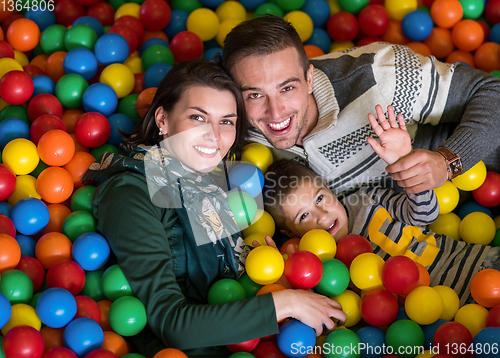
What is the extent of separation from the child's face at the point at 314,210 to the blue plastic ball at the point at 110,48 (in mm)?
1244

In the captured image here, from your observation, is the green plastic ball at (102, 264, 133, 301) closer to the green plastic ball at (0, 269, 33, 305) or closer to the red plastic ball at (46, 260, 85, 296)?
the red plastic ball at (46, 260, 85, 296)

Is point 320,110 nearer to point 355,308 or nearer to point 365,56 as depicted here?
point 365,56

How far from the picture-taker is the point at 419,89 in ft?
7.04

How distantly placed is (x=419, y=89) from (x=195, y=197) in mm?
1153

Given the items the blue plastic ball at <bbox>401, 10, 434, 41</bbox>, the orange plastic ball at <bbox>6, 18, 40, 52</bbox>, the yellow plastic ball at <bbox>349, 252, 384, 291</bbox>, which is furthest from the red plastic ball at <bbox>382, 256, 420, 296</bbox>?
the orange plastic ball at <bbox>6, 18, 40, 52</bbox>

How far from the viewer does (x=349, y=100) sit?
87.6 inches

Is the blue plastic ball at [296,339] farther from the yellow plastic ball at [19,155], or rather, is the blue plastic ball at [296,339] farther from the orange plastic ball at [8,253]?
the yellow plastic ball at [19,155]

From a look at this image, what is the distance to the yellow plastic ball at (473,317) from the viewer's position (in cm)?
158

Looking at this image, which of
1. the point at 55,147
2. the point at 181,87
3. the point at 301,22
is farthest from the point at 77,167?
the point at 301,22

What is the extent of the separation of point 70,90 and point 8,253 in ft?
3.31

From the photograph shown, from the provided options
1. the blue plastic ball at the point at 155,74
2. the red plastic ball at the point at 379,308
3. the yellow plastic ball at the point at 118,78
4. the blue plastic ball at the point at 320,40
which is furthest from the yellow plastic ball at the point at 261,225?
the blue plastic ball at the point at 320,40

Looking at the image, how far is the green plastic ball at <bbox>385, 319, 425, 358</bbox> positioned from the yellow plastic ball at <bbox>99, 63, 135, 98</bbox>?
175cm

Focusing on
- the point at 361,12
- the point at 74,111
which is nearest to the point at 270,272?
the point at 74,111

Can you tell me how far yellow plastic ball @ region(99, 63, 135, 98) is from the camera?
8.01ft
